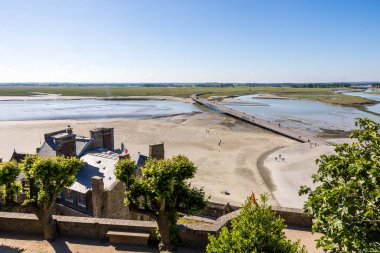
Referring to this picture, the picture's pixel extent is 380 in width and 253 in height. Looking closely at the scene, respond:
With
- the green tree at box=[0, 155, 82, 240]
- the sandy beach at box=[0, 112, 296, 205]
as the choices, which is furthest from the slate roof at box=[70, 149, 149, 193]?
the sandy beach at box=[0, 112, 296, 205]

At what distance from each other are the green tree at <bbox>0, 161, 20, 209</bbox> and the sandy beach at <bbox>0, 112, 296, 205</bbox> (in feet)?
59.9

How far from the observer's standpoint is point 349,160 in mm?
8117

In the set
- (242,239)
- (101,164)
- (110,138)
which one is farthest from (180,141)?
(242,239)

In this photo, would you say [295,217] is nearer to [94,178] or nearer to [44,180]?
[94,178]

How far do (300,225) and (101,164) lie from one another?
47.5 feet

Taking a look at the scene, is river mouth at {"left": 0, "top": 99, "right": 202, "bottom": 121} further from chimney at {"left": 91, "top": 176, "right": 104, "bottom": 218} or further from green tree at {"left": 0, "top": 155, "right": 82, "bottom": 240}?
green tree at {"left": 0, "top": 155, "right": 82, "bottom": 240}

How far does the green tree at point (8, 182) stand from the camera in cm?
1310

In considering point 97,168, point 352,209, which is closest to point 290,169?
point 97,168

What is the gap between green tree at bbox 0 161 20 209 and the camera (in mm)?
13102

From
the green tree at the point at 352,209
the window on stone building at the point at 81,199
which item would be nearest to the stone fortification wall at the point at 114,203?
the window on stone building at the point at 81,199

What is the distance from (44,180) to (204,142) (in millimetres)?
41532

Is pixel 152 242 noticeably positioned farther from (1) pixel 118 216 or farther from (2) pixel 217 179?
(2) pixel 217 179

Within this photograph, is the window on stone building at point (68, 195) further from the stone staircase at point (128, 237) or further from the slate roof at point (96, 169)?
the stone staircase at point (128, 237)

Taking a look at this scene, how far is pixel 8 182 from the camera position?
13.3 m
